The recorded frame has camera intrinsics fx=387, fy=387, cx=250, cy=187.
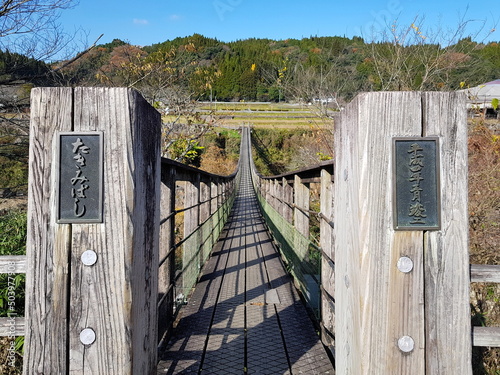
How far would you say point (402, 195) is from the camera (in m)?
1.05

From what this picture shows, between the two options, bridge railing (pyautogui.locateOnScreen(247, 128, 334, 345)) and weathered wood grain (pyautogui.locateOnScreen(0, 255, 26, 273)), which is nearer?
weathered wood grain (pyautogui.locateOnScreen(0, 255, 26, 273))

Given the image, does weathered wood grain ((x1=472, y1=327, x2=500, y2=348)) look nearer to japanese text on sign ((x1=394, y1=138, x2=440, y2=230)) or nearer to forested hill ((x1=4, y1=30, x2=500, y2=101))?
japanese text on sign ((x1=394, y1=138, x2=440, y2=230))

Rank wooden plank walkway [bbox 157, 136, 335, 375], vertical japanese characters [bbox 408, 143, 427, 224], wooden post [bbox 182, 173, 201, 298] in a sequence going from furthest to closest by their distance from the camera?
1. wooden post [bbox 182, 173, 201, 298]
2. wooden plank walkway [bbox 157, 136, 335, 375]
3. vertical japanese characters [bbox 408, 143, 427, 224]

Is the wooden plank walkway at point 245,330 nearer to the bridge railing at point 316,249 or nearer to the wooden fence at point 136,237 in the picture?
the bridge railing at point 316,249

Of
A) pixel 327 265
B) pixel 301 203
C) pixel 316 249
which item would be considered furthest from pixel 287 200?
pixel 327 265

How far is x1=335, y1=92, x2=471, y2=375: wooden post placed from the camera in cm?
105

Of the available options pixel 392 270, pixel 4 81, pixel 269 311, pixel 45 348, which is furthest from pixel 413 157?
pixel 4 81

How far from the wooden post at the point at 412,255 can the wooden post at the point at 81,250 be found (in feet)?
2.18

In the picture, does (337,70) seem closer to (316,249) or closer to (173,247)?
(316,249)

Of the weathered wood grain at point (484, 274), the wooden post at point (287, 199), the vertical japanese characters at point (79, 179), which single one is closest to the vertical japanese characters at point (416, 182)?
the weathered wood grain at point (484, 274)

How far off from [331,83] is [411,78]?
5.74ft

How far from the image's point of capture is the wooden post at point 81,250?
3.53 ft

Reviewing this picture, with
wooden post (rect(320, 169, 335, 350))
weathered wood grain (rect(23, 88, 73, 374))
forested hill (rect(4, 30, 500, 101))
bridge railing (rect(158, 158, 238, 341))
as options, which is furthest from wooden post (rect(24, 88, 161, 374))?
forested hill (rect(4, 30, 500, 101))

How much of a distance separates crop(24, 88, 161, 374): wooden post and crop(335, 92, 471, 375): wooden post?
2.18 ft
